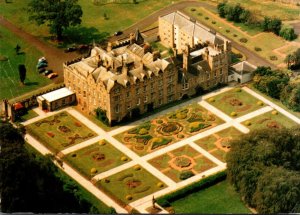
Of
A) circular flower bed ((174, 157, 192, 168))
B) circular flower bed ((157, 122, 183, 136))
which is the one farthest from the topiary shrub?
circular flower bed ((157, 122, 183, 136))

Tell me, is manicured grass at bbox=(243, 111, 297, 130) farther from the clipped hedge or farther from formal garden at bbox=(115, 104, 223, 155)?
the clipped hedge

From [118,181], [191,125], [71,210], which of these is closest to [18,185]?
[71,210]

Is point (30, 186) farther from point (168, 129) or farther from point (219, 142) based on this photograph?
point (219, 142)

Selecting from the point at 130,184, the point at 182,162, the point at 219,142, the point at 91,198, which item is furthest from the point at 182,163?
the point at 91,198

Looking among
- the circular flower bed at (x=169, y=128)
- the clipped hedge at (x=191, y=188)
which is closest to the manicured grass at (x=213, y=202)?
the clipped hedge at (x=191, y=188)

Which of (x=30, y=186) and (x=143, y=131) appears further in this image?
(x=143, y=131)

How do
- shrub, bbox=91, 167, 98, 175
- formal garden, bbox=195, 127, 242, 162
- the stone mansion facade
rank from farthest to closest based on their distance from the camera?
the stone mansion facade < formal garden, bbox=195, 127, 242, 162 < shrub, bbox=91, 167, 98, 175
